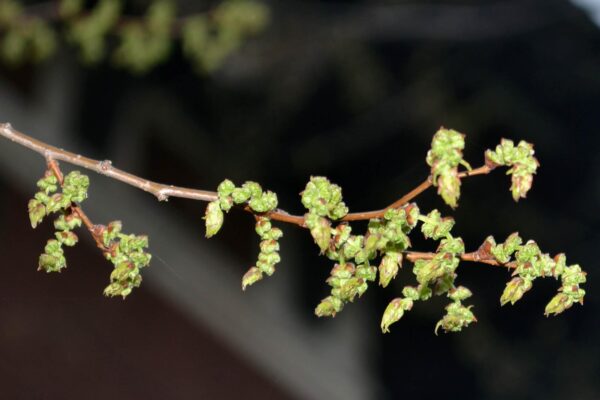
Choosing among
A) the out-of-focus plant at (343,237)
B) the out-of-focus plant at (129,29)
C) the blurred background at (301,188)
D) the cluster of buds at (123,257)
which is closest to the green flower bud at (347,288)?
the out-of-focus plant at (343,237)

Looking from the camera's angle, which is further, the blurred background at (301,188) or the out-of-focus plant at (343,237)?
the blurred background at (301,188)

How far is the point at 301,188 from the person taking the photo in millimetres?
1591

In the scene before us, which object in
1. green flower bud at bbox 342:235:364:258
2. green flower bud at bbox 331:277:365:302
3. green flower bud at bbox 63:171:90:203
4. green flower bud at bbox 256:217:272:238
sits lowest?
green flower bud at bbox 331:277:365:302

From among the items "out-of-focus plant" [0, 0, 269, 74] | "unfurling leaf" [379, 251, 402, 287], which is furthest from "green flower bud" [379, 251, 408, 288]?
"out-of-focus plant" [0, 0, 269, 74]

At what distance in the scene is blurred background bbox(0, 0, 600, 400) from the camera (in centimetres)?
148

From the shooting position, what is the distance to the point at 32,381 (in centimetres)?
139

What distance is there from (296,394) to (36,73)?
33.5 inches

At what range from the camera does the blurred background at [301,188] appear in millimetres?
1477

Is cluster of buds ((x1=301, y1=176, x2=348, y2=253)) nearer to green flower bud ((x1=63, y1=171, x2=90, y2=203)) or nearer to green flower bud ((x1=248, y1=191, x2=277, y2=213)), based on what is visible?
green flower bud ((x1=248, y1=191, x2=277, y2=213))

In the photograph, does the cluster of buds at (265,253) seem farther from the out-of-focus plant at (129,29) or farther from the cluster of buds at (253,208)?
the out-of-focus plant at (129,29)

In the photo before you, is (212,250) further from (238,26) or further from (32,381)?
(238,26)

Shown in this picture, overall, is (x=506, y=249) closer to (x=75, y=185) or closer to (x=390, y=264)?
(x=390, y=264)

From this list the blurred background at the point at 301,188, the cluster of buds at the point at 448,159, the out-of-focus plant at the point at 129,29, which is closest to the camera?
the cluster of buds at the point at 448,159

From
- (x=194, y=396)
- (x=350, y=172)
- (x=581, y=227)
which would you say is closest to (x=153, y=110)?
(x=350, y=172)
